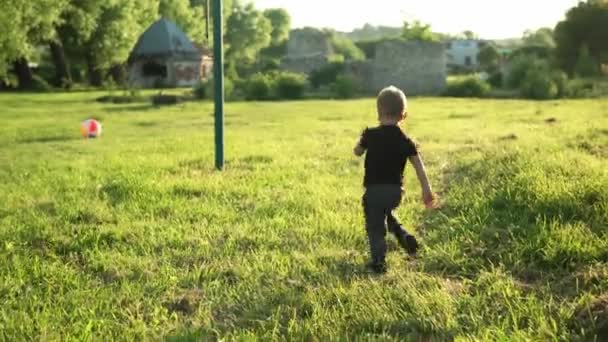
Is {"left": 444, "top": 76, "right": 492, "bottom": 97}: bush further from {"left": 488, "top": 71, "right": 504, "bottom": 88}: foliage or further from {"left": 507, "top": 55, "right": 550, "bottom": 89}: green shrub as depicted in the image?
{"left": 488, "top": 71, "right": 504, "bottom": 88}: foliage

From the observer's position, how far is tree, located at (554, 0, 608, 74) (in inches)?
1790

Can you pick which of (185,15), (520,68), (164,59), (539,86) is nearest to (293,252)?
(539,86)

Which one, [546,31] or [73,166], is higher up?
[546,31]

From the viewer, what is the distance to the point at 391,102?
459 cm

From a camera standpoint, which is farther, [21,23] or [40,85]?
[40,85]

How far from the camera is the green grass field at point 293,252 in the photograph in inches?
147

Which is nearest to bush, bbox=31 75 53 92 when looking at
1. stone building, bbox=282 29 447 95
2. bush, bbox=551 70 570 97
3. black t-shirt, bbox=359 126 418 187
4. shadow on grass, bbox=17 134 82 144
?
stone building, bbox=282 29 447 95

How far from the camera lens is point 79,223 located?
6434 mm

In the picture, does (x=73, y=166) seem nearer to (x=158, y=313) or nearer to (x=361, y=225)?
(x=361, y=225)

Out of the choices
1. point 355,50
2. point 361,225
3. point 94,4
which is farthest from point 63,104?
point 355,50

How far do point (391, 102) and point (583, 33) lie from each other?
4679 cm

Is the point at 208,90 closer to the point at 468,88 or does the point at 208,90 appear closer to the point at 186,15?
the point at 468,88

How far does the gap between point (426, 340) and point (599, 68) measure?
46076mm

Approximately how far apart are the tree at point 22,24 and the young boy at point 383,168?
2763cm
